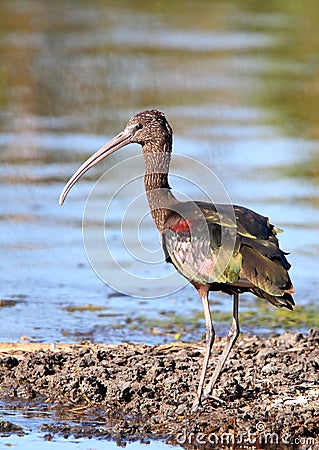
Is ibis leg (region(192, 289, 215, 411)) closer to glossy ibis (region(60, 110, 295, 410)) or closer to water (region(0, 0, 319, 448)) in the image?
glossy ibis (region(60, 110, 295, 410))

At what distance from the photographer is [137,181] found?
1382 centimetres

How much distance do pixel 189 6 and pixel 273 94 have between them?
35.2ft

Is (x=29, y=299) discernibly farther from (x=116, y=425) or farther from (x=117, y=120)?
(x=117, y=120)

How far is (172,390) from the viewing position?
7758mm

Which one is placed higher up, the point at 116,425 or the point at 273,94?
the point at 273,94

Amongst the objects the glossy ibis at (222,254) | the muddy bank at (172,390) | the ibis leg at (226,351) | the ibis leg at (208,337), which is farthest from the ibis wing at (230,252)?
the muddy bank at (172,390)

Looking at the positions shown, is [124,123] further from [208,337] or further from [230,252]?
Result: [230,252]

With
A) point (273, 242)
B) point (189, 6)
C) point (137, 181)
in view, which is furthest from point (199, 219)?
point (189, 6)

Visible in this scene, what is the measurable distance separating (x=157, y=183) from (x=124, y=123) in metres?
8.98

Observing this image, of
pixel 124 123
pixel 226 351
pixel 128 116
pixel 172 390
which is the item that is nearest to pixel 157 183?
pixel 226 351

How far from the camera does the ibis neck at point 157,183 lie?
7879 millimetres

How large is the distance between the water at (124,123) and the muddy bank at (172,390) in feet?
3.20

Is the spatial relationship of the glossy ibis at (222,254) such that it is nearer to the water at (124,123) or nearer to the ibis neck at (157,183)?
the ibis neck at (157,183)

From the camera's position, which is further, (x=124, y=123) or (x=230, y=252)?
(x=124, y=123)
